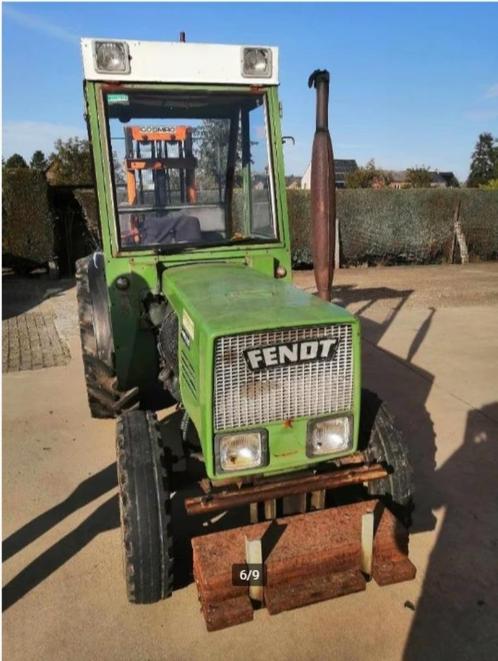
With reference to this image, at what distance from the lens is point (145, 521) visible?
2.50 m

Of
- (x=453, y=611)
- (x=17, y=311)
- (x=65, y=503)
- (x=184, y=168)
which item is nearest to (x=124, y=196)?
(x=184, y=168)

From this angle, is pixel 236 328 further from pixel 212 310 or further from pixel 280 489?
pixel 280 489

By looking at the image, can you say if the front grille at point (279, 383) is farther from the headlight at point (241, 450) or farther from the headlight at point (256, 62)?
the headlight at point (256, 62)

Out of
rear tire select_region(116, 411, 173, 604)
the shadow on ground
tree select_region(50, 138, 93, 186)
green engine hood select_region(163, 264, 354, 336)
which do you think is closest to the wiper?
green engine hood select_region(163, 264, 354, 336)

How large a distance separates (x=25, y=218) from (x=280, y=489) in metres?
12.3

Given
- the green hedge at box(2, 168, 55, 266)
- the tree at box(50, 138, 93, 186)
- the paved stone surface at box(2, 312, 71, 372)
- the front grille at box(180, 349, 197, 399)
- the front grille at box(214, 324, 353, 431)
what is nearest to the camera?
the front grille at box(214, 324, 353, 431)

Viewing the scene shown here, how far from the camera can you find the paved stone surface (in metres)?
6.59

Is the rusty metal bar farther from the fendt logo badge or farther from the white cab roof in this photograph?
the white cab roof

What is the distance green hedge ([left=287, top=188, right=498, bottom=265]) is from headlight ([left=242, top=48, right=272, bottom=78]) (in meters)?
11.3

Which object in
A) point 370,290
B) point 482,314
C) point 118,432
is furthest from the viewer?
point 370,290

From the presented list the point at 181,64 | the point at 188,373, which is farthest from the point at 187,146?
Answer: the point at 188,373

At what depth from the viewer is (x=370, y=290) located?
11.5 meters

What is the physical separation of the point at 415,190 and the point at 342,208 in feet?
7.71

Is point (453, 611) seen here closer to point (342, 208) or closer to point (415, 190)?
point (342, 208)
